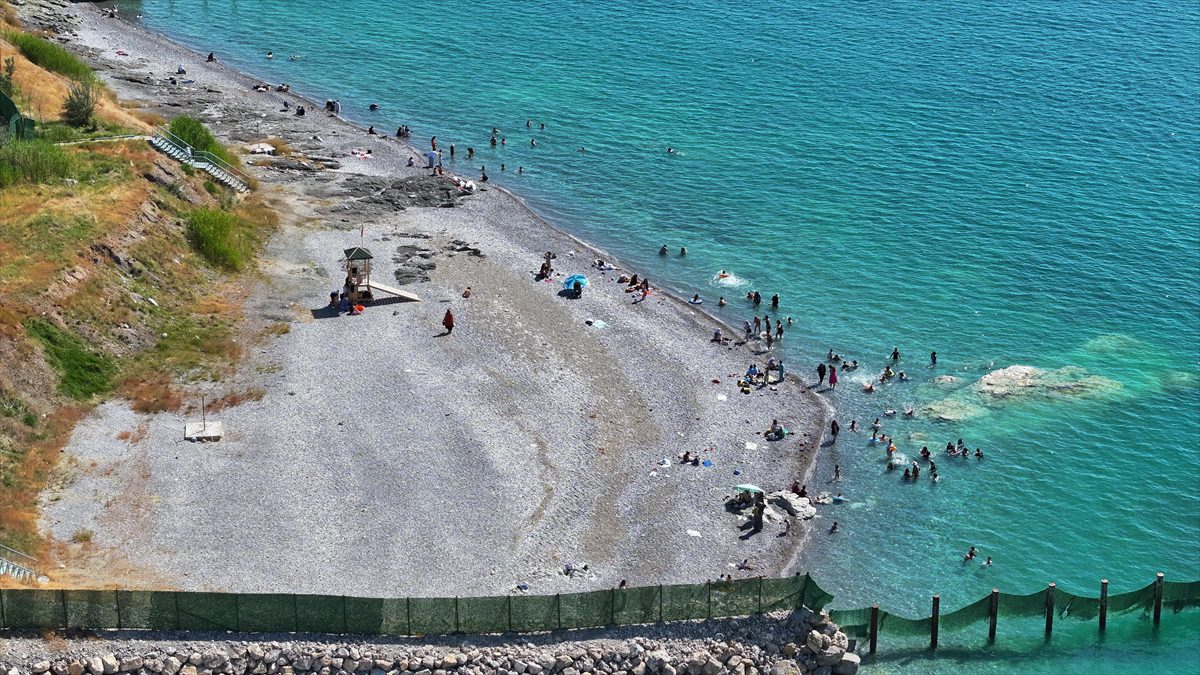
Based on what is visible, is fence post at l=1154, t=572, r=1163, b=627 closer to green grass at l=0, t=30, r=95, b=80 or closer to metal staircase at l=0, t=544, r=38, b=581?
metal staircase at l=0, t=544, r=38, b=581

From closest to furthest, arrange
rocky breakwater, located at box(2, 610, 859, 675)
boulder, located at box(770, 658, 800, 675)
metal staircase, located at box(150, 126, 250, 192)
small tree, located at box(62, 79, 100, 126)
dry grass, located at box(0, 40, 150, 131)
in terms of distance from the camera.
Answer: rocky breakwater, located at box(2, 610, 859, 675) → boulder, located at box(770, 658, 800, 675) → small tree, located at box(62, 79, 100, 126) → metal staircase, located at box(150, 126, 250, 192) → dry grass, located at box(0, 40, 150, 131)

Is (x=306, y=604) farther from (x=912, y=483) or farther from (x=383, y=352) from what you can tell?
(x=912, y=483)

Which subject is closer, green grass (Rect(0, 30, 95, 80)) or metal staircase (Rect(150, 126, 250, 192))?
metal staircase (Rect(150, 126, 250, 192))

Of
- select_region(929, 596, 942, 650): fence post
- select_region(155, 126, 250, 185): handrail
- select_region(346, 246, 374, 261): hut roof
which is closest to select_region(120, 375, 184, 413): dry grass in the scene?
select_region(346, 246, 374, 261): hut roof

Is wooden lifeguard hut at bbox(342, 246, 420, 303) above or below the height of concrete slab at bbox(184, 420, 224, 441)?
above

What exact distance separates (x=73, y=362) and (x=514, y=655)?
27.5 m

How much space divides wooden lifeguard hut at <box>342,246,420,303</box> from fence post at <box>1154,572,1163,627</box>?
41.2 m

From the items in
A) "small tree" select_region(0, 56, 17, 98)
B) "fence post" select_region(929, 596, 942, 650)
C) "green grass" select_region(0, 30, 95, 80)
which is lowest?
"fence post" select_region(929, 596, 942, 650)

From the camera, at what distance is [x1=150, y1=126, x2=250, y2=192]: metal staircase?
81188 millimetres

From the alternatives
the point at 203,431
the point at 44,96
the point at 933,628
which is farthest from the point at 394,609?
the point at 44,96

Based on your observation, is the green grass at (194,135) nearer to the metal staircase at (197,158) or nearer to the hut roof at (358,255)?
the metal staircase at (197,158)

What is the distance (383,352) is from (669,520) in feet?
63.0

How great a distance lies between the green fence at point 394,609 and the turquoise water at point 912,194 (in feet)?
28.1

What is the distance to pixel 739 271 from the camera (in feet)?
288
